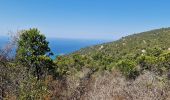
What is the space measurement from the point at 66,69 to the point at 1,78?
29947mm

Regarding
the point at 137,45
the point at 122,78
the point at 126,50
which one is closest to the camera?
the point at 122,78

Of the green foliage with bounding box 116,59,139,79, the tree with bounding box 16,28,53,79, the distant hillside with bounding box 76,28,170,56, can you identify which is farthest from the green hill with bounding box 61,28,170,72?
the tree with bounding box 16,28,53,79

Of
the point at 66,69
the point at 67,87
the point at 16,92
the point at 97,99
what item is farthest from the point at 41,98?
the point at 66,69

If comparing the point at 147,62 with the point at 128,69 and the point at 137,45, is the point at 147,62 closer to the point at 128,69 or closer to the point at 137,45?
the point at 128,69

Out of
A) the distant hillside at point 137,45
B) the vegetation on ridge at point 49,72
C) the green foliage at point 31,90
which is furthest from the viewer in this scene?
the distant hillside at point 137,45

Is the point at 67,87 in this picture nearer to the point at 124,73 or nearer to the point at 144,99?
the point at 144,99

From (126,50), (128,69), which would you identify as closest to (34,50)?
(128,69)

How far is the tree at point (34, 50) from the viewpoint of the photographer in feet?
174

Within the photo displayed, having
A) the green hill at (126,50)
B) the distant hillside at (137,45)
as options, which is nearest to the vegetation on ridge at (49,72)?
the green hill at (126,50)

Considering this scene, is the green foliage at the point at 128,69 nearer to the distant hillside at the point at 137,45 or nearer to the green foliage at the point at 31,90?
the green foliage at the point at 31,90

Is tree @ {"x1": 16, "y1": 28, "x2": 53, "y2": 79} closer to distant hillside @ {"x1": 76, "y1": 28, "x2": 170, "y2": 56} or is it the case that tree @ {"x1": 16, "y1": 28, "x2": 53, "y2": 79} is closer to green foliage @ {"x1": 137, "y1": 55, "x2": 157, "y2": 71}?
green foliage @ {"x1": 137, "y1": 55, "x2": 157, "y2": 71}

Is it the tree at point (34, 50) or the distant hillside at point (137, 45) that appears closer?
the tree at point (34, 50)

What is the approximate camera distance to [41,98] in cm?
3083

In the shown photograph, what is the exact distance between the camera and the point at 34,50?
5419 centimetres
